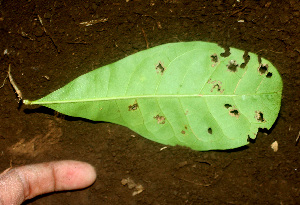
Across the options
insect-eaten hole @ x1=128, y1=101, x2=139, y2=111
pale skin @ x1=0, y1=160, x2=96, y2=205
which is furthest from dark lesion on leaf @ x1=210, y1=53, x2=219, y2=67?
pale skin @ x1=0, y1=160, x2=96, y2=205

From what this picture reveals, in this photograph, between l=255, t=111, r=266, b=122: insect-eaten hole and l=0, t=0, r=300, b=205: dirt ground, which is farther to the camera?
l=0, t=0, r=300, b=205: dirt ground

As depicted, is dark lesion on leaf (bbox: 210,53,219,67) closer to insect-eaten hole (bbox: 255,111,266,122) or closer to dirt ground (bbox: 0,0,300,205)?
dirt ground (bbox: 0,0,300,205)

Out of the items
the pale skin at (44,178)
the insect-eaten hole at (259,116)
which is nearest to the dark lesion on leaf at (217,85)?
the insect-eaten hole at (259,116)

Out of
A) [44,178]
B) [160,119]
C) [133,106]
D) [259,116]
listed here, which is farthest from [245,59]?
[44,178]

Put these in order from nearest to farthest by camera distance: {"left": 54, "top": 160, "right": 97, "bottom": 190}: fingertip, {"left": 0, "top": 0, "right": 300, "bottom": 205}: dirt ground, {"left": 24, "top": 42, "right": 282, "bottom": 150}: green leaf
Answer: {"left": 24, "top": 42, "right": 282, "bottom": 150}: green leaf < {"left": 0, "top": 0, "right": 300, "bottom": 205}: dirt ground < {"left": 54, "top": 160, "right": 97, "bottom": 190}: fingertip

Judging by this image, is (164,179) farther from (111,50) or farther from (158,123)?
(111,50)

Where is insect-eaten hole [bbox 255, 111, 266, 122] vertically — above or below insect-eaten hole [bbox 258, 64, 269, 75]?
below

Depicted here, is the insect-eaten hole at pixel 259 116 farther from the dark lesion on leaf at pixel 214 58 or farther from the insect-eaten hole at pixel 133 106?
the insect-eaten hole at pixel 133 106

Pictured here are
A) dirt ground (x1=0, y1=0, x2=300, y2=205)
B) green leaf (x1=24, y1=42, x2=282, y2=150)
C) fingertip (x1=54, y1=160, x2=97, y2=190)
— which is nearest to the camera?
green leaf (x1=24, y1=42, x2=282, y2=150)
